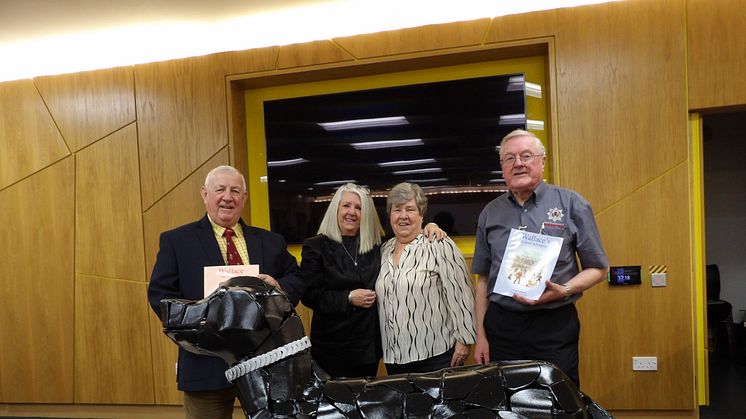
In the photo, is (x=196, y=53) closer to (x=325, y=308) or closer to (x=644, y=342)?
(x=325, y=308)

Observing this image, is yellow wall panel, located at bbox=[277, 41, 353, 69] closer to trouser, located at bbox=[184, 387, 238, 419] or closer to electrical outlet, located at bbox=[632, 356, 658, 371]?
trouser, located at bbox=[184, 387, 238, 419]

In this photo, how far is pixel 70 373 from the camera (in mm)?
3461

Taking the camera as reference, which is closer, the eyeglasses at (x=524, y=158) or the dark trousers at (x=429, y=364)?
the eyeglasses at (x=524, y=158)

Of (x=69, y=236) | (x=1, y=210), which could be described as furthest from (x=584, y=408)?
(x=1, y=210)

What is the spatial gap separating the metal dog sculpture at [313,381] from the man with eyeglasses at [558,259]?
1.56 feet

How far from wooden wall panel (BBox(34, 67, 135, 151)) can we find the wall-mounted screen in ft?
3.58

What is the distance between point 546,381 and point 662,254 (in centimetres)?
218

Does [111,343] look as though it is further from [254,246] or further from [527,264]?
[527,264]

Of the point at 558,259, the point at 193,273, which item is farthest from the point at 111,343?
the point at 558,259

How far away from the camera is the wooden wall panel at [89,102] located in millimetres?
3375

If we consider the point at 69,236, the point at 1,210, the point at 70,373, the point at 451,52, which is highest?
the point at 451,52

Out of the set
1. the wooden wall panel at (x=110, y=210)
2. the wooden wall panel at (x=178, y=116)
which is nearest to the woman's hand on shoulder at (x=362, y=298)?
the wooden wall panel at (x=178, y=116)

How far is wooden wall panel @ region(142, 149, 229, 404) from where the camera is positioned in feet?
10.8

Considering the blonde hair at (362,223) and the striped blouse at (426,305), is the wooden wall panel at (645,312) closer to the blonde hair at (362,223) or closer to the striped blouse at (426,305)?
the striped blouse at (426,305)
